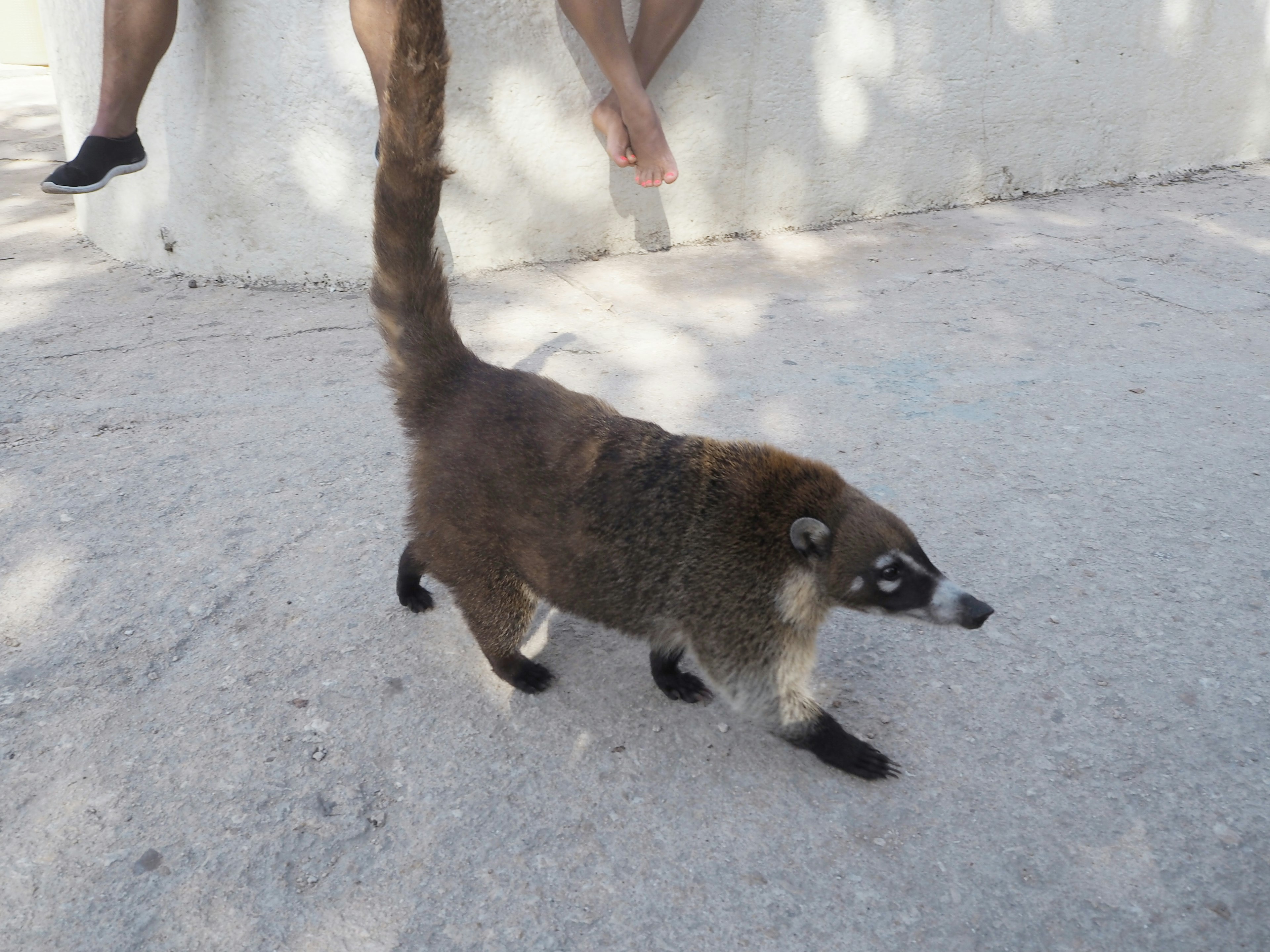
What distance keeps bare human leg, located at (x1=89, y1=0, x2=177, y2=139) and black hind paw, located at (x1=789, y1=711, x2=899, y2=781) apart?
3299mm

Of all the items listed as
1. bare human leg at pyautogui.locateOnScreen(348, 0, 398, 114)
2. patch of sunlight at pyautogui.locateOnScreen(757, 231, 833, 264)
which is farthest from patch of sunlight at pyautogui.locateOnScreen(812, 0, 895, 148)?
bare human leg at pyautogui.locateOnScreen(348, 0, 398, 114)

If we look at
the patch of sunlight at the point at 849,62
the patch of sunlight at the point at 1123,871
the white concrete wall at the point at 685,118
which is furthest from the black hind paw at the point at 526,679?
the patch of sunlight at the point at 849,62

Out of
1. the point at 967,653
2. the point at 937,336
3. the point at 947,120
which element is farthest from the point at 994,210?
the point at 967,653

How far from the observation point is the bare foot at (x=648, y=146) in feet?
12.5

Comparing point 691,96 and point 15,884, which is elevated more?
point 691,96

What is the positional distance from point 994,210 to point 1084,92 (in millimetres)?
759

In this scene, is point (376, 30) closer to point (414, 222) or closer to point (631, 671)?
point (414, 222)

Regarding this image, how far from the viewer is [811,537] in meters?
1.92

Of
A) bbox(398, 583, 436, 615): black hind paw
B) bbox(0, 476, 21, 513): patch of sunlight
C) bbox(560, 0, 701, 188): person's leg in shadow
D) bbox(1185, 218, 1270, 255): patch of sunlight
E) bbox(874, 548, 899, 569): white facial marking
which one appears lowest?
bbox(398, 583, 436, 615): black hind paw

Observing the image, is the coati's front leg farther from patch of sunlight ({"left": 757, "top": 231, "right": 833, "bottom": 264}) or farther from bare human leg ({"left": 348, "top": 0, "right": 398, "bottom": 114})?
patch of sunlight ({"left": 757, "top": 231, "right": 833, "bottom": 264})

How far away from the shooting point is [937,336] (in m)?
3.60

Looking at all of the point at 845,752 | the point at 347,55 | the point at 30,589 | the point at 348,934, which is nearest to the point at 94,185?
the point at 347,55

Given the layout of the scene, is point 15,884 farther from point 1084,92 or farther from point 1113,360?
point 1084,92

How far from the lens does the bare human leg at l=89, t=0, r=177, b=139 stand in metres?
3.44
